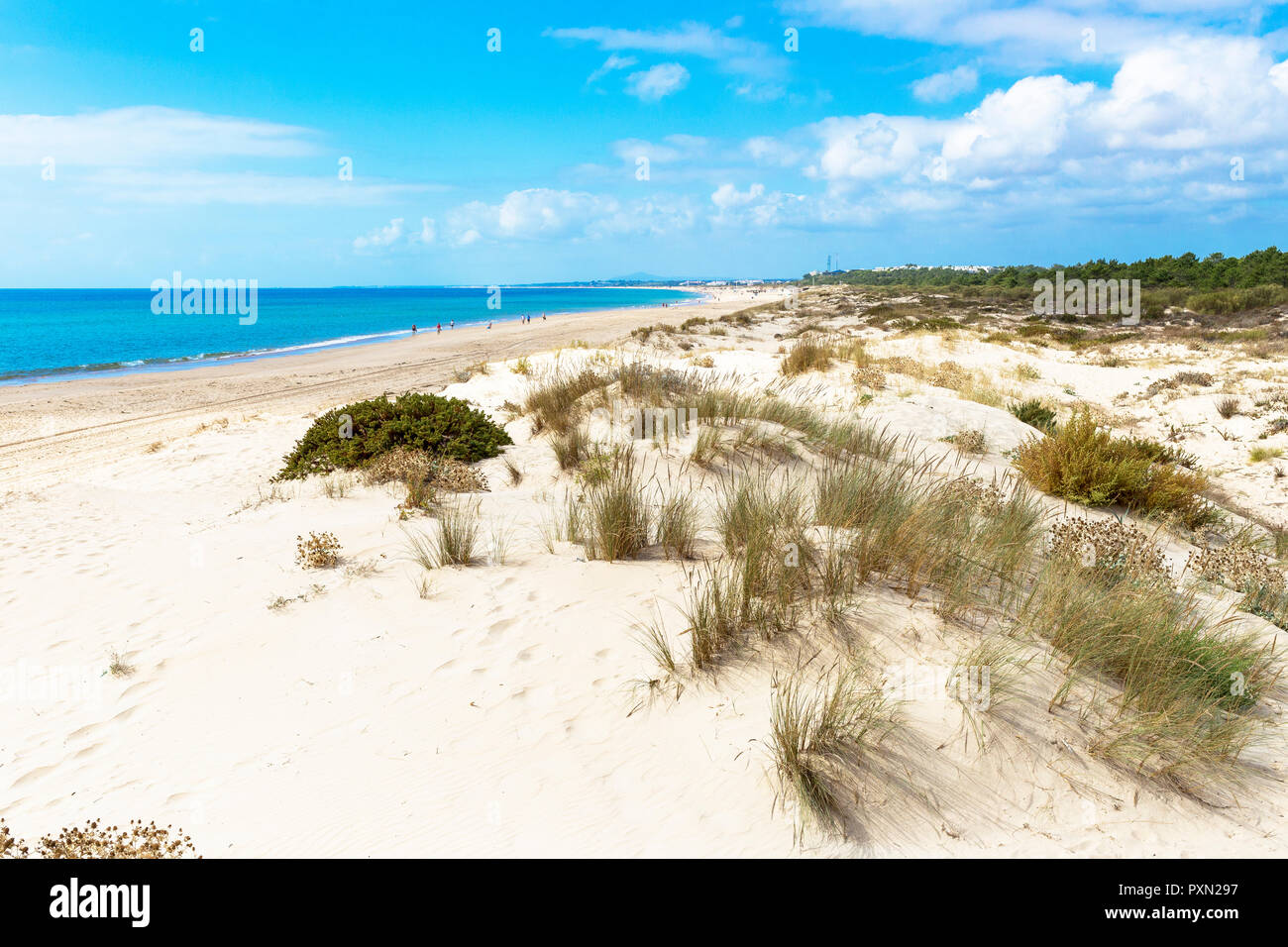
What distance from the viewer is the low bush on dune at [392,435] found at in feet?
32.3

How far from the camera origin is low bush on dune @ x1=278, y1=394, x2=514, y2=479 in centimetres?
984

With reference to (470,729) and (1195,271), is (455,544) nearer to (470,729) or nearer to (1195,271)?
(470,729)

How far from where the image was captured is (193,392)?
76.4ft

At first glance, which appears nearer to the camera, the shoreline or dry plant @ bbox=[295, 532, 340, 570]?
dry plant @ bbox=[295, 532, 340, 570]

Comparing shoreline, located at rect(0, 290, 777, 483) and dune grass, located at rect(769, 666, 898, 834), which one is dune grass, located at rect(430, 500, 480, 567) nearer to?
dune grass, located at rect(769, 666, 898, 834)

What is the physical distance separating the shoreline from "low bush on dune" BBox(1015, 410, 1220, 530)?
1537cm

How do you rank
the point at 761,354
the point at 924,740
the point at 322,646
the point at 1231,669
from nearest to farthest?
1. the point at 924,740
2. the point at 1231,669
3. the point at 322,646
4. the point at 761,354

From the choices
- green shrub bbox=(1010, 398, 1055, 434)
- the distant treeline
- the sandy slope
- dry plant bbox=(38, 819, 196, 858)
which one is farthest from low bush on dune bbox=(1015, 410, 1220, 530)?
the distant treeline

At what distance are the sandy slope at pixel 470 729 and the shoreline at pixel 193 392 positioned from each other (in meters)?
9.45

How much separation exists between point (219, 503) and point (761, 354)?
15.5 m

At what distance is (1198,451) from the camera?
12234mm

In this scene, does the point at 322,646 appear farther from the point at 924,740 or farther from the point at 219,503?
the point at 219,503

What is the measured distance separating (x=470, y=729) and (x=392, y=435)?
288 inches
